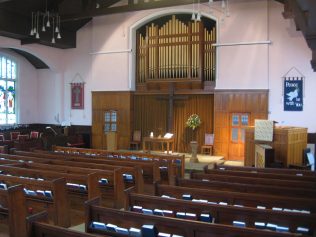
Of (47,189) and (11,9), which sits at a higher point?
(11,9)

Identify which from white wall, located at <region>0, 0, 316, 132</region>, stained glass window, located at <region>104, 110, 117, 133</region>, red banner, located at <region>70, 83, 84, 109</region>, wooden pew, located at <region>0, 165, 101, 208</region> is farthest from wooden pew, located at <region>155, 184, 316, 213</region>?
red banner, located at <region>70, 83, 84, 109</region>

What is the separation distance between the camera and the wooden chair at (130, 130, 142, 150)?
1182cm

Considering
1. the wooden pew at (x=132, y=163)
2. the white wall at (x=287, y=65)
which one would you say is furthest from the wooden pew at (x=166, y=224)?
the white wall at (x=287, y=65)

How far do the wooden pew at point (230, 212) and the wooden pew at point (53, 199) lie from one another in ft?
3.45

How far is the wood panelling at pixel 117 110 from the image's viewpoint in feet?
39.2

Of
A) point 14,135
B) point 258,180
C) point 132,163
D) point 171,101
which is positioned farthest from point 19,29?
point 258,180

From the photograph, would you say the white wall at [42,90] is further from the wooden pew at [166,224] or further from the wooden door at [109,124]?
the wooden pew at [166,224]

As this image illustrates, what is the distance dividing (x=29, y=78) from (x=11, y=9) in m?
4.20

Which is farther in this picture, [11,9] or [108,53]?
[108,53]

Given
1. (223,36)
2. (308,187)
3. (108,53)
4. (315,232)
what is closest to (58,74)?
(108,53)

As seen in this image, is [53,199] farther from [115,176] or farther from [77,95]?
[77,95]

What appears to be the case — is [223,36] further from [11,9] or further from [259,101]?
[11,9]

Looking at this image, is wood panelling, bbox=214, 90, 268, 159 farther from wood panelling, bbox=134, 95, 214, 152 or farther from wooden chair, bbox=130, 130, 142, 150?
wooden chair, bbox=130, 130, 142, 150

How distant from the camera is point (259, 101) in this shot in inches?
396
